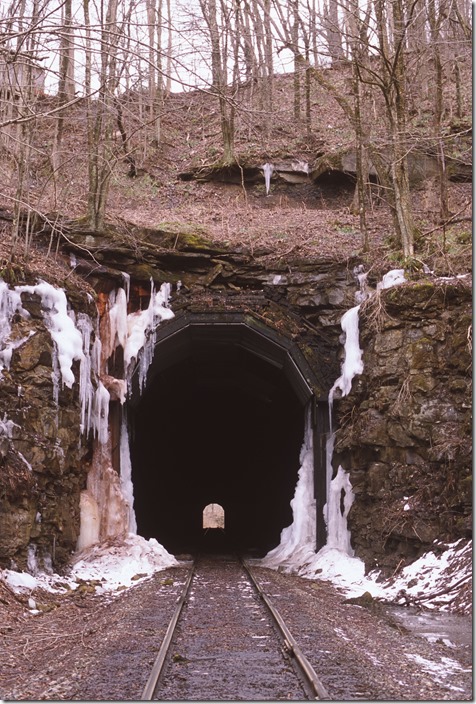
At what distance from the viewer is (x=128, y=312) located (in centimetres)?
1545

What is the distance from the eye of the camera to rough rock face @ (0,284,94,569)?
11.1 metres

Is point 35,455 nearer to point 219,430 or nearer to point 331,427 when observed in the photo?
point 331,427

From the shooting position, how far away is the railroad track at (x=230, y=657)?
221 inches

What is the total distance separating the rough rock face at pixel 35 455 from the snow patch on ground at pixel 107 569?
13.1 inches

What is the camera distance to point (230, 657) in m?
6.73

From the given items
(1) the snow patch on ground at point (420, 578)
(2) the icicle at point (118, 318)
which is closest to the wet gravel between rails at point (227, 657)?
(1) the snow patch on ground at point (420, 578)

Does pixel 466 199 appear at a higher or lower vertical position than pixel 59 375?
higher

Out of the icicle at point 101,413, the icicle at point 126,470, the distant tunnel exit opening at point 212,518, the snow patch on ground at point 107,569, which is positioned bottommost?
the distant tunnel exit opening at point 212,518

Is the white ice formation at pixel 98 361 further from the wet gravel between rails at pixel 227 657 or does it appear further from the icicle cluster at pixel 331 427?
the icicle cluster at pixel 331 427

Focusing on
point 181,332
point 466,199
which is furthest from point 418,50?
point 181,332

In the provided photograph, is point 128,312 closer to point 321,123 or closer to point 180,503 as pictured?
point 321,123

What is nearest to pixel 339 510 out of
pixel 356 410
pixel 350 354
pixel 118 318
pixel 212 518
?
pixel 356 410

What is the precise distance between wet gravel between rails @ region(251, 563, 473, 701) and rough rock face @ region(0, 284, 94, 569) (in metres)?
3.91

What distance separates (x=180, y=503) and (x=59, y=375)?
761 inches
